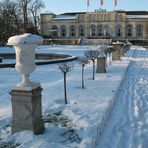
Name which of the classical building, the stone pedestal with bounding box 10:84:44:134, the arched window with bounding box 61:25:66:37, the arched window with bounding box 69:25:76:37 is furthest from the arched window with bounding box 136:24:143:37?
the stone pedestal with bounding box 10:84:44:134

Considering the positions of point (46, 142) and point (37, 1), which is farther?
point (37, 1)

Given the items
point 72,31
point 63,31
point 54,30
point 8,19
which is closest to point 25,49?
point 8,19

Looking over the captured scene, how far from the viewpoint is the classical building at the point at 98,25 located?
78.2 m

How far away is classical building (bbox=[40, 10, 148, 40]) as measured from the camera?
257 feet

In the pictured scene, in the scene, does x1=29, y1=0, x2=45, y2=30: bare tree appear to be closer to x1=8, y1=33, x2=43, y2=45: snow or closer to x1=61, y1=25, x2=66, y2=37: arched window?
x1=61, y1=25, x2=66, y2=37: arched window

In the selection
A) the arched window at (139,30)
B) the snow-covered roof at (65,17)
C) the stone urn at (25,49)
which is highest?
the snow-covered roof at (65,17)

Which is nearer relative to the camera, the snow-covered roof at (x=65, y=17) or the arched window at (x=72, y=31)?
the arched window at (x=72, y=31)

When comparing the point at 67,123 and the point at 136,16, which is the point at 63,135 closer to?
the point at 67,123

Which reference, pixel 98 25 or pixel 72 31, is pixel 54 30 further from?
pixel 98 25

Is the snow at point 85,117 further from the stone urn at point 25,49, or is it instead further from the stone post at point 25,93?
the stone urn at point 25,49

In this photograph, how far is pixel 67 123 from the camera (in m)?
6.68

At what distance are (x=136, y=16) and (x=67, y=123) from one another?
247ft

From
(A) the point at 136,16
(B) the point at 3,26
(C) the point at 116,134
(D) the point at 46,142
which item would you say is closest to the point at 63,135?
(D) the point at 46,142

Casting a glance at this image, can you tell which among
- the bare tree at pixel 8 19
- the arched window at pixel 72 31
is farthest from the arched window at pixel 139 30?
the bare tree at pixel 8 19
